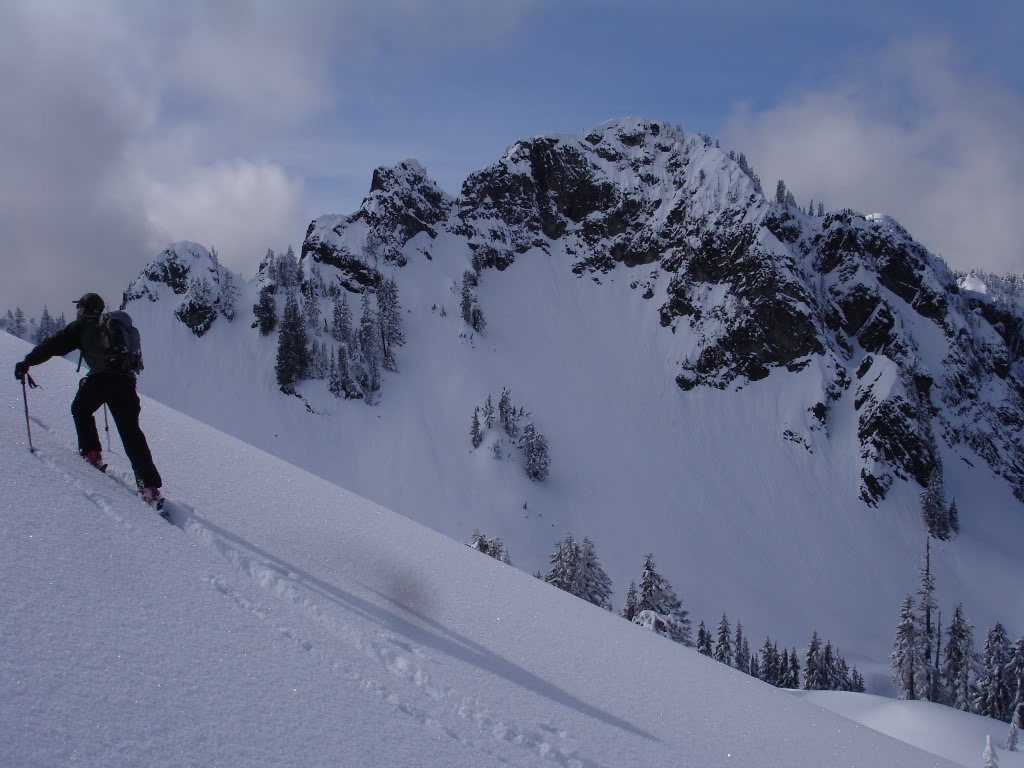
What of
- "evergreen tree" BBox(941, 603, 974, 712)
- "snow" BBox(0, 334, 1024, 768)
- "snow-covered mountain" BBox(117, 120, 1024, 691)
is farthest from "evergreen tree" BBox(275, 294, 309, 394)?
"snow" BBox(0, 334, 1024, 768)

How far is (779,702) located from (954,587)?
80.3 metres

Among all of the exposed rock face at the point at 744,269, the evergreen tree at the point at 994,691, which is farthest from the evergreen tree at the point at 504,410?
the evergreen tree at the point at 994,691

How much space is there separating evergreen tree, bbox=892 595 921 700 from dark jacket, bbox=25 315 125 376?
4472 cm

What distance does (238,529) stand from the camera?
5441mm

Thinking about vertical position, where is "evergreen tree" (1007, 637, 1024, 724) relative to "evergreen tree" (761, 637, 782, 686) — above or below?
above

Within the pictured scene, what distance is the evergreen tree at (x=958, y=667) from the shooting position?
40.3 metres

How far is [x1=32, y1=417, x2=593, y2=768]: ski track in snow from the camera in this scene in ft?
11.3

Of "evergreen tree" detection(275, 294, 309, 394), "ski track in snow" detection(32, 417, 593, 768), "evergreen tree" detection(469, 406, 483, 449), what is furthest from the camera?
"evergreen tree" detection(275, 294, 309, 394)

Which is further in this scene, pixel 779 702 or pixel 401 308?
pixel 401 308

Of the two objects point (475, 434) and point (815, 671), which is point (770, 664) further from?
point (475, 434)

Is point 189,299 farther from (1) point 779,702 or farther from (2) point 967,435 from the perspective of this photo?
(2) point 967,435

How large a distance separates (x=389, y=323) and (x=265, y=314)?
58.7ft

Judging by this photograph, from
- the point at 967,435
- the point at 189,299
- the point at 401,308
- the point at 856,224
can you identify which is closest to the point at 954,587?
the point at 967,435

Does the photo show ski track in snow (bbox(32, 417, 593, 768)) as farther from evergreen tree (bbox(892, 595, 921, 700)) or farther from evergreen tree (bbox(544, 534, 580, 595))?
evergreen tree (bbox(892, 595, 921, 700))
